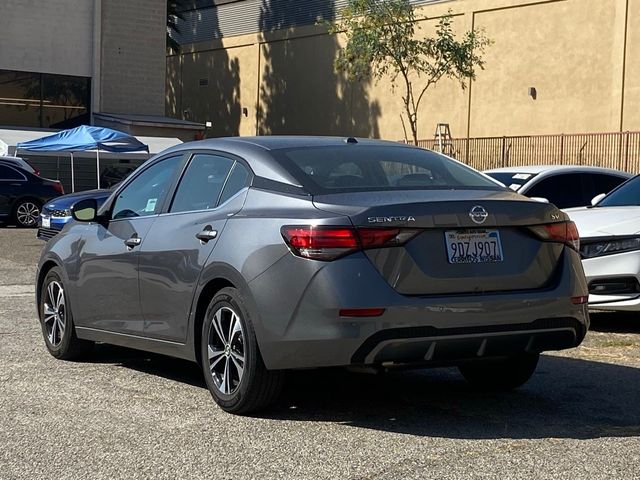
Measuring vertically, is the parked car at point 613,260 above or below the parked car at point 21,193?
above

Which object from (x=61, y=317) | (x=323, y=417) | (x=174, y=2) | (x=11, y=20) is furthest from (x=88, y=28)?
(x=323, y=417)

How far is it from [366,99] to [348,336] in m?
38.5

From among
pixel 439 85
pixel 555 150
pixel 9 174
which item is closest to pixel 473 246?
pixel 9 174

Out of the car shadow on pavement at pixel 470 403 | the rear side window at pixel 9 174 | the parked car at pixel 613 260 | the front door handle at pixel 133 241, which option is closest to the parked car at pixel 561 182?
the parked car at pixel 613 260

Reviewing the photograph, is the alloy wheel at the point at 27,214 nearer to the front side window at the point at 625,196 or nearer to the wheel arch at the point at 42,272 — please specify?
the front side window at the point at 625,196

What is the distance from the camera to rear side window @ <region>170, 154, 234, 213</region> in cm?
707

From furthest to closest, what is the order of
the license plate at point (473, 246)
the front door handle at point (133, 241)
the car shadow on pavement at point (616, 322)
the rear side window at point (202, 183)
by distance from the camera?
the car shadow on pavement at point (616, 322) < the front door handle at point (133, 241) < the rear side window at point (202, 183) < the license plate at point (473, 246)

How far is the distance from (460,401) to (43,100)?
31.4 m

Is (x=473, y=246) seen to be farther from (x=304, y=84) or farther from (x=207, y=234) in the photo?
(x=304, y=84)

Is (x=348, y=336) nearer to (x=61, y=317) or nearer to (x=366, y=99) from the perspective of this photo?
(x=61, y=317)

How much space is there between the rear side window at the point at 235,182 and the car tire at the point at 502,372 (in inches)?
67.2

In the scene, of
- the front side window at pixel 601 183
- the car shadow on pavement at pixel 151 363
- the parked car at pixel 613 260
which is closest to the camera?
the car shadow on pavement at pixel 151 363

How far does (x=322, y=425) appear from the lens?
6312 millimetres

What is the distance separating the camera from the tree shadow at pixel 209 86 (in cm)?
5247
